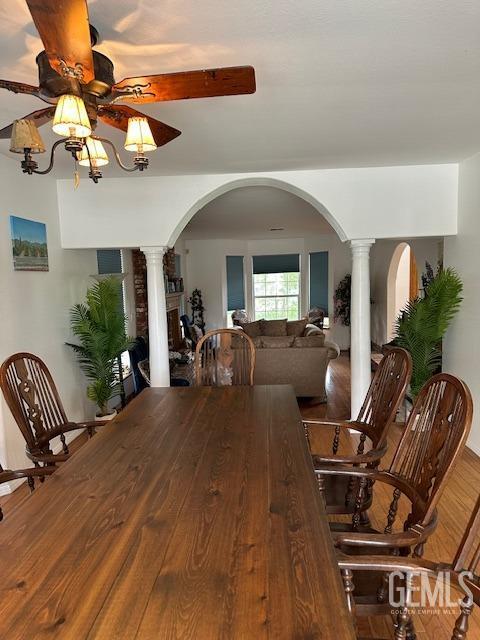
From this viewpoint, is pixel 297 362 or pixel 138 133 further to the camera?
pixel 297 362

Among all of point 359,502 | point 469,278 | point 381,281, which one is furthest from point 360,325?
point 381,281

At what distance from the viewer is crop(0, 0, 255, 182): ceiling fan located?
3.70 feet

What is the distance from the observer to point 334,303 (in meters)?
8.71

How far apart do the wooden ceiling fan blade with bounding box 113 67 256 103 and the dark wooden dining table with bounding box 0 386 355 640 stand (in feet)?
4.41

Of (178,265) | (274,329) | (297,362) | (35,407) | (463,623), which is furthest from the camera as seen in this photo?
(178,265)

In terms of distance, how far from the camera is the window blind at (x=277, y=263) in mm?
Answer: 9672

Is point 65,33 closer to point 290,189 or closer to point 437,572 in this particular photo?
point 437,572

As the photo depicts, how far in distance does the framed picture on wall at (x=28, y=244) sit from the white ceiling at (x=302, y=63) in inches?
24.7

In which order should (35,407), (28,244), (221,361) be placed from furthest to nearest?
Result: (28,244), (221,361), (35,407)

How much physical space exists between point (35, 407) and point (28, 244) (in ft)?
6.02

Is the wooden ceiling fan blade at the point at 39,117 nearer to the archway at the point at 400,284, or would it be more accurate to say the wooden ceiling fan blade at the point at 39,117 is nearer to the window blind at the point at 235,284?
the archway at the point at 400,284

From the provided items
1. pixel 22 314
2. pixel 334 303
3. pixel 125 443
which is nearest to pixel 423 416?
pixel 125 443

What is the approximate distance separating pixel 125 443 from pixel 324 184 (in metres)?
2.86

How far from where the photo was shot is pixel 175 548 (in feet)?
3.37
